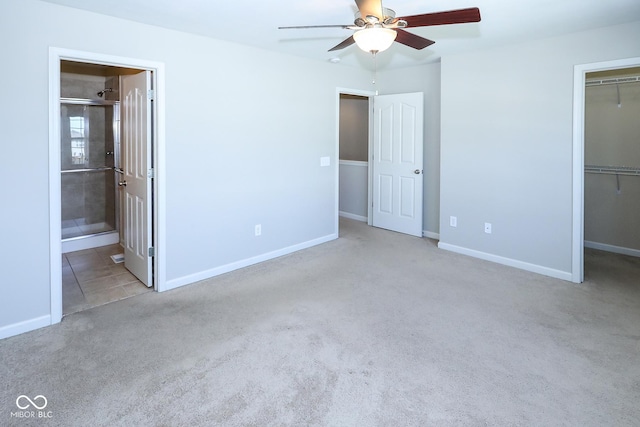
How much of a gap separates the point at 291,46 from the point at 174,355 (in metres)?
3.15

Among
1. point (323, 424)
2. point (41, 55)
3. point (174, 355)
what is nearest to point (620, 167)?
point (323, 424)

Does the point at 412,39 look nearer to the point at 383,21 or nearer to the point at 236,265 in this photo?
the point at 383,21

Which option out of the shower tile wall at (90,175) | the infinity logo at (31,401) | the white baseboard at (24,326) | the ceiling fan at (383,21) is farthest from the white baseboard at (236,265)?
the ceiling fan at (383,21)

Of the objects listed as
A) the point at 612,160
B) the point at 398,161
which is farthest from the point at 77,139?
the point at 612,160

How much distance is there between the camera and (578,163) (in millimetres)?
3746

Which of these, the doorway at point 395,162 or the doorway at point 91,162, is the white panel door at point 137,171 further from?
the doorway at point 395,162

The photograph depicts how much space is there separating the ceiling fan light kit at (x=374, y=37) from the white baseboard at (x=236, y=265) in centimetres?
263

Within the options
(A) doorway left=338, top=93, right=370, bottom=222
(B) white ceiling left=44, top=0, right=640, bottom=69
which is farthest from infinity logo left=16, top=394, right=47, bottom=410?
(A) doorway left=338, top=93, right=370, bottom=222

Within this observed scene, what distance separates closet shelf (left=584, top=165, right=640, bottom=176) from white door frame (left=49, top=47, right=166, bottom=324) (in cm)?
491

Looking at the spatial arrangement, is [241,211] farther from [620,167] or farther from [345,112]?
[620,167]

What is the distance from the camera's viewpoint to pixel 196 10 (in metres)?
2.98

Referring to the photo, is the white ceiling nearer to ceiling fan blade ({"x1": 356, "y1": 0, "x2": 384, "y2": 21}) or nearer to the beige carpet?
ceiling fan blade ({"x1": 356, "y1": 0, "x2": 384, "y2": 21})

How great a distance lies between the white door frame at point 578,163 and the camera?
3658 mm

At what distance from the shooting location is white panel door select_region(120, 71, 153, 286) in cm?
354
